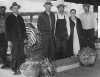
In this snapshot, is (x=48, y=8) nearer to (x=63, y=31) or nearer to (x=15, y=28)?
(x=63, y=31)

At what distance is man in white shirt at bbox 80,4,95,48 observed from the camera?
4441 mm

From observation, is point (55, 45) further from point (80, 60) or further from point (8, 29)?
point (8, 29)

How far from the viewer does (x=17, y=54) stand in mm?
3479

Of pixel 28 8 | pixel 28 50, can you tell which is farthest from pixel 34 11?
pixel 28 50

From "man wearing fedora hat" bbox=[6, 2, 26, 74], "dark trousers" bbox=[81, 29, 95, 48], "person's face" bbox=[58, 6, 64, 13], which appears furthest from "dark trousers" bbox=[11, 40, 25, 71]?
"dark trousers" bbox=[81, 29, 95, 48]

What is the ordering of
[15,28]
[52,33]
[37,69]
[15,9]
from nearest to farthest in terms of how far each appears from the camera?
[37,69]
[15,9]
[15,28]
[52,33]

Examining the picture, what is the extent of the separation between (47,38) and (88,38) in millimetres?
1168

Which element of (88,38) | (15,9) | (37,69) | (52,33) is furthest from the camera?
(88,38)

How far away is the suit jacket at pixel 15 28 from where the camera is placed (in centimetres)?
345

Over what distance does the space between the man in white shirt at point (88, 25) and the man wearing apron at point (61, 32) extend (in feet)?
1.70

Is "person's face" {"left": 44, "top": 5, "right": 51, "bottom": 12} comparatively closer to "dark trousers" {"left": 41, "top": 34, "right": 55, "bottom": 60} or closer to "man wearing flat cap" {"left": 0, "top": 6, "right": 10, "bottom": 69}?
"dark trousers" {"left": 41, "top": 34, "right": 55, "bottom": 60}

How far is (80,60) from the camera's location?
13.9 ft

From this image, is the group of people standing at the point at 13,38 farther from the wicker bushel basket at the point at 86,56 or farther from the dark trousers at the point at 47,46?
the wicker bushel basket at the point at 86,56

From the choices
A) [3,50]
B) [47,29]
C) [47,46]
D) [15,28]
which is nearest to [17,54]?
[3,50]
